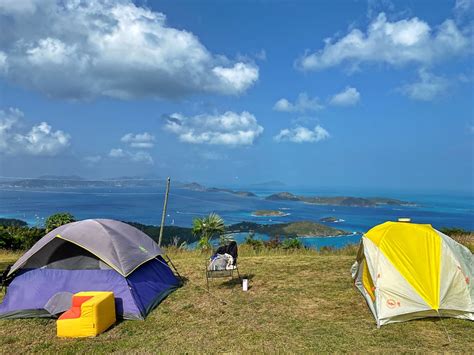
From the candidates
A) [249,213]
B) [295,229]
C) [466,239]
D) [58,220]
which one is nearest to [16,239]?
[58,220]

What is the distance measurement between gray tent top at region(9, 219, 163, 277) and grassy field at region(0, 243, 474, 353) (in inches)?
44.8

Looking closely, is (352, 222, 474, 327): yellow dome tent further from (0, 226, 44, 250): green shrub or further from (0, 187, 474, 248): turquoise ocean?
(0, 187, 474, 248): turquoise ocean

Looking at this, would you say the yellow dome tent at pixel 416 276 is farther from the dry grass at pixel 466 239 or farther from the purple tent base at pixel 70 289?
the dry grass at pixel 466 239

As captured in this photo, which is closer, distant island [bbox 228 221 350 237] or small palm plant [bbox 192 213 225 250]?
small palm plant [bbox 192 213 225 250]

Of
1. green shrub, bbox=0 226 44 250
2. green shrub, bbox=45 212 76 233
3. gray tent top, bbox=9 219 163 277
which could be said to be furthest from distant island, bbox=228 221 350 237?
gray tent top, bbox=9 219 163 277

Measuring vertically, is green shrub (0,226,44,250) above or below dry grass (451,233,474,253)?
below

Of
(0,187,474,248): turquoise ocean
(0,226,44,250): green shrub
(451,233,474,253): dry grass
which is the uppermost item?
(451,233,474,253): dry grass

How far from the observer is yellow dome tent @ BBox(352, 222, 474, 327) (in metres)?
6.21

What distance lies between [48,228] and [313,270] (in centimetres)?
1343

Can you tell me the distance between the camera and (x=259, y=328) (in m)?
6.20

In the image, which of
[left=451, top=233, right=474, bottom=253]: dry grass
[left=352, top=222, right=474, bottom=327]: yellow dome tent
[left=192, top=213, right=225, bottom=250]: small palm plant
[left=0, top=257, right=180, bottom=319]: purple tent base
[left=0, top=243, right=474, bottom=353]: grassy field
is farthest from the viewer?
[left=192, top=213, right=225, bottom=250]: small palm plant

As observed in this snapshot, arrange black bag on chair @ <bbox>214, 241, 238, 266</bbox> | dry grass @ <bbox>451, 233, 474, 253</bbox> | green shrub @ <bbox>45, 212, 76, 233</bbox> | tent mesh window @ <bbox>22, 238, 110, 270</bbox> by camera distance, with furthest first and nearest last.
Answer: green shrub @ <bbox>45, 212, 76, 233</bbox> → dry grass @ <bbox>451, 233, 474, 253</bbox> → black bag on chair @ <bbox>214, 241, 238, 266</bbox> → tent mesh window @ <bbox>22, 238, 110, 270</bbox>

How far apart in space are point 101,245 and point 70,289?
3.35ft

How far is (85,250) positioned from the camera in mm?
7527
